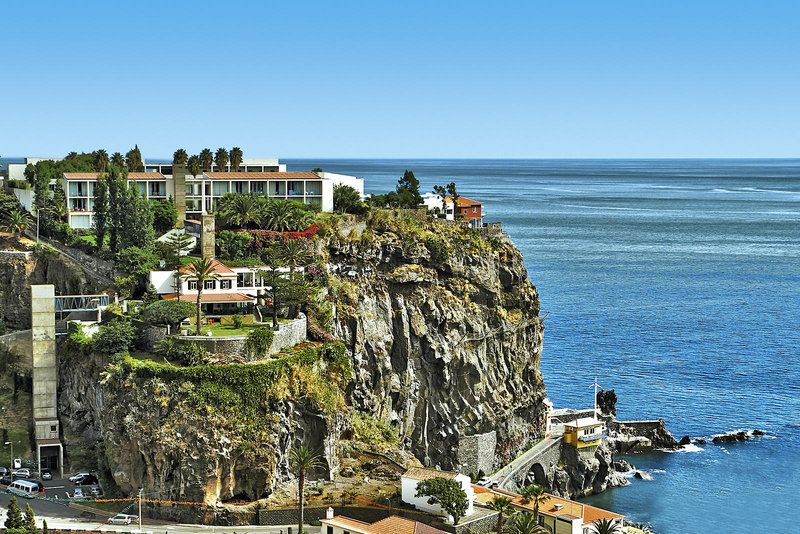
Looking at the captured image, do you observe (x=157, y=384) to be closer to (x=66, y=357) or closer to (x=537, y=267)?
(x=66, y=357)

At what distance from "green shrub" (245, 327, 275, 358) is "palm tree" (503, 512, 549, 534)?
21059 mm

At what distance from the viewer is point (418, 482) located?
229ft

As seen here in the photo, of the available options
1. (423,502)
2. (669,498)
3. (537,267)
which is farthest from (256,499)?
(537,267)

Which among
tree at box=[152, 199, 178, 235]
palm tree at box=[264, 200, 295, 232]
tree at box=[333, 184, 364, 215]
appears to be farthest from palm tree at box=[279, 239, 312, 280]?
tree at box=[152, 199, 178, 235]

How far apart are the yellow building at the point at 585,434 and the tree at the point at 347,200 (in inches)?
1189

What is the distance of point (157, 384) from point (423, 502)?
64.7 ft

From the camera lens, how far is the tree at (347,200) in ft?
354

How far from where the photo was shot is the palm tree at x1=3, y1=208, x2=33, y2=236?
104625mm

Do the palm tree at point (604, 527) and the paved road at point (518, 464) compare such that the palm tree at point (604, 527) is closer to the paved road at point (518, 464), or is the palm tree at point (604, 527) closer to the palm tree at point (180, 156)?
the paved road at point (518, 464)

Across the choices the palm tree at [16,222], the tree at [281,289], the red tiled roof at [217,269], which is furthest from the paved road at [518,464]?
the palm tree at [16,222]

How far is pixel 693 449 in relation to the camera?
106 metres

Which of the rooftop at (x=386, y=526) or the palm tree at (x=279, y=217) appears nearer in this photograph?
the rooftop at (x=386, y=526)

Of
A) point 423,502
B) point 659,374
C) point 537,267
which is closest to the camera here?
point 423,502

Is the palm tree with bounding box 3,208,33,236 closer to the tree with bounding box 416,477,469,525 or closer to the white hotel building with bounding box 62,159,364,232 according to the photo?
the white hotel building with bounding box 62,159,364,232
